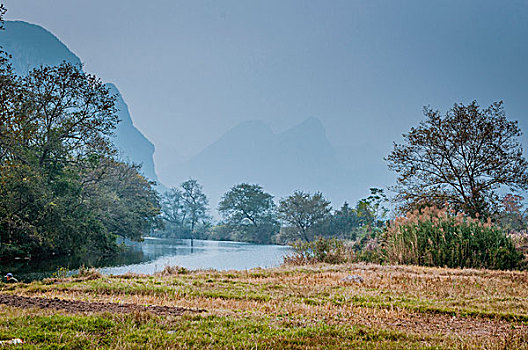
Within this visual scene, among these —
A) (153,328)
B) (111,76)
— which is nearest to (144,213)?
(153,328)

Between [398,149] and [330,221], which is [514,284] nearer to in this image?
[398,149]

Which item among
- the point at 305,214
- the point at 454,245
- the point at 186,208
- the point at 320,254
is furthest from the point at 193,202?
the point at 454,245

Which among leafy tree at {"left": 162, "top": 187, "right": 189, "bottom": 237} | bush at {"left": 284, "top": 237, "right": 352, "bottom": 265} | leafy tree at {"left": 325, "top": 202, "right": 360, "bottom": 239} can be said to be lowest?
bush at {"left": 284, "top": 237, "right": 352, "bottom": 265}

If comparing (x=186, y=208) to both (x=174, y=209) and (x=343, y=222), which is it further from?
(x=343, y=222)

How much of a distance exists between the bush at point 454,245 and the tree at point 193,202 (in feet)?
137

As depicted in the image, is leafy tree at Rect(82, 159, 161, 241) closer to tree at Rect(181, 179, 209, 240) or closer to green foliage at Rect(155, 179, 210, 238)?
green foliage at Rect(155, 179, 210, 238)

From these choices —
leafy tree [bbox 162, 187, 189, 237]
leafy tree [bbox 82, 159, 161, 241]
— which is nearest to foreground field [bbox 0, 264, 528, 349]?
leafy tree [bbox 82, 159, 161, 241]

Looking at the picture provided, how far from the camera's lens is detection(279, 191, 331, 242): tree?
36656 millimetres

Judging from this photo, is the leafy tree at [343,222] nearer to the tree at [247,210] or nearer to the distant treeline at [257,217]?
the distant treeline at [257,217]

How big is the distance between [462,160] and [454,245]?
6208 millimetres

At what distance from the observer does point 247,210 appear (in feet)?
151

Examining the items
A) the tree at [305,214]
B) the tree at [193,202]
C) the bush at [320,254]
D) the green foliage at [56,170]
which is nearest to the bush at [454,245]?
the bush at [320,254]

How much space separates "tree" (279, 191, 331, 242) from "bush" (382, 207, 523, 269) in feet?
79.0

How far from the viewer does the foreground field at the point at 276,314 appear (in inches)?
136
